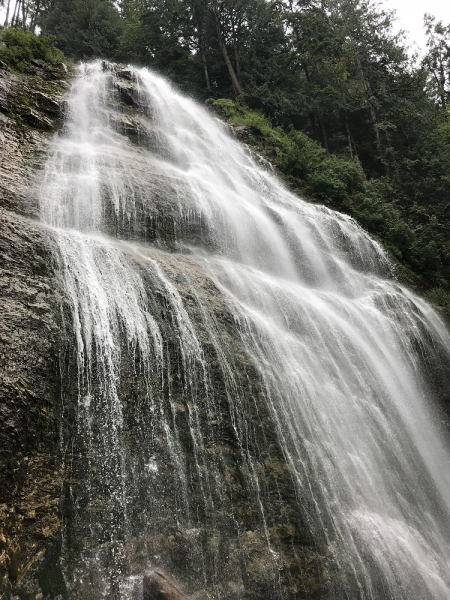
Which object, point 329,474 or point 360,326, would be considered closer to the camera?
point 329,474

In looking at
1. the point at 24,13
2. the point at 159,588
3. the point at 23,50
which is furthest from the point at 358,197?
the point at 24,13

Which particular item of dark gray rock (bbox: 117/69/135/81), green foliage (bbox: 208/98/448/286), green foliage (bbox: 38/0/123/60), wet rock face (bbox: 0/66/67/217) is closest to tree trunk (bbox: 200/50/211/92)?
green foliage (bbox: 208/98/448/286)

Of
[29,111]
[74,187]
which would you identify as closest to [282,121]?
[29,111]

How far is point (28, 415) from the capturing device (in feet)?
16.6

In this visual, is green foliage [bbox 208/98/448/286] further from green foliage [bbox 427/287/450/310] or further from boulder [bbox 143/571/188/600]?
boulder [bbox 143/571/188/600]

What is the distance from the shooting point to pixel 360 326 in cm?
977

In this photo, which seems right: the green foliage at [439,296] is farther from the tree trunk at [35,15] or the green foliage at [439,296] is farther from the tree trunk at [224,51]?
the tree trunk at [35,15]

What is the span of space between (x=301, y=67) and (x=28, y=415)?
25.0m

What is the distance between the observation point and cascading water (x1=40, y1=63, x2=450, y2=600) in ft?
16.7

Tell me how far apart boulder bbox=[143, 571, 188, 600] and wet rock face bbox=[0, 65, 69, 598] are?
0.81m

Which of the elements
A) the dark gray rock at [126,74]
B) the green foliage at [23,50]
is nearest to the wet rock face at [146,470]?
the green foliage at [23,50]

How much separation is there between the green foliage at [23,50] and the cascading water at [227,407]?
17.4ft

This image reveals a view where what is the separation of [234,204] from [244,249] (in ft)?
5.66

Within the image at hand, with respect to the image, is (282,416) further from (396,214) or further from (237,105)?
(237,105)
